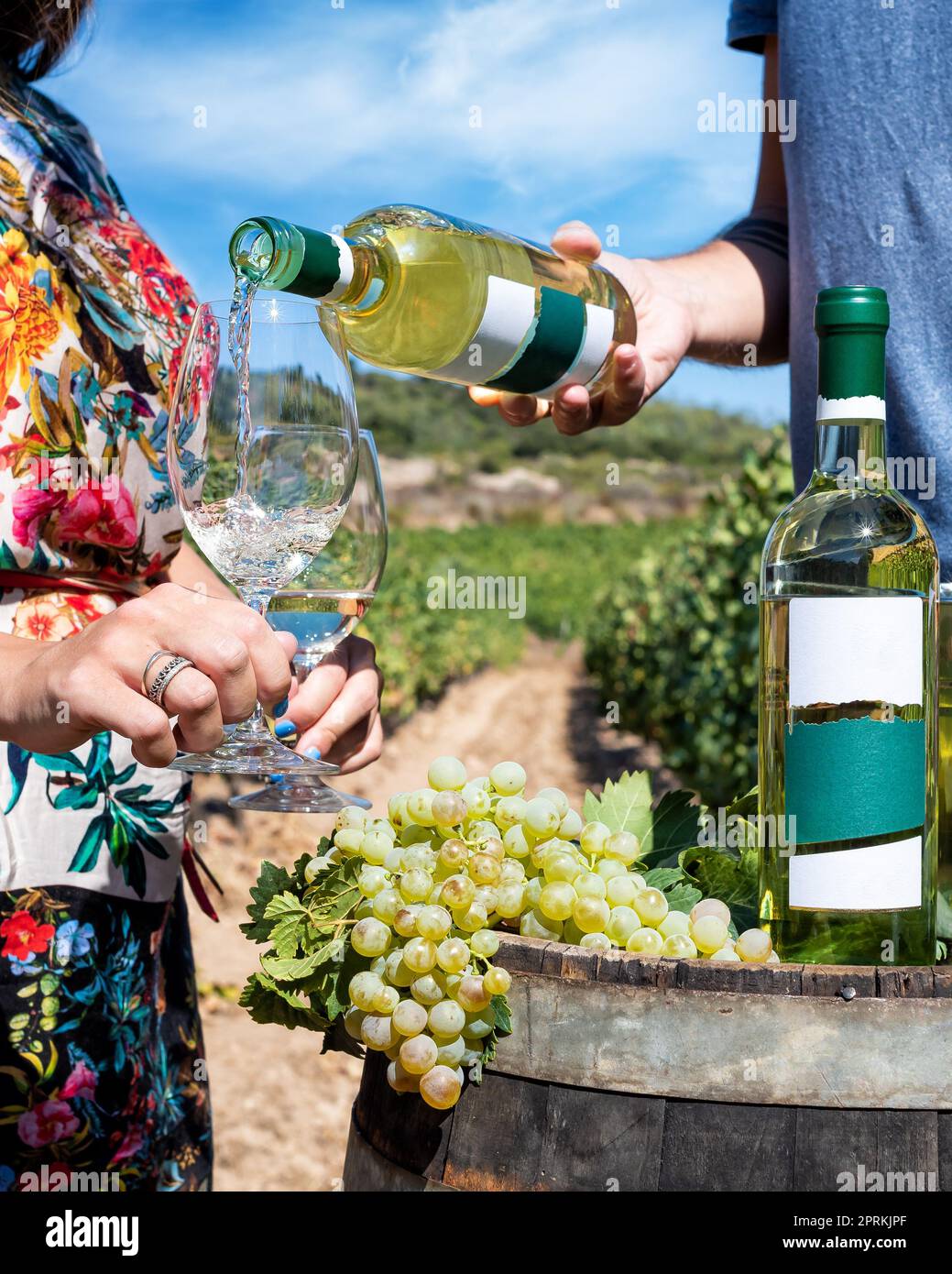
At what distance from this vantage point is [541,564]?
82.4 ft

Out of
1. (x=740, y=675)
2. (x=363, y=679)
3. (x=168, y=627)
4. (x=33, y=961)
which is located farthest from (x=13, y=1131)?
(x=740, y=675)

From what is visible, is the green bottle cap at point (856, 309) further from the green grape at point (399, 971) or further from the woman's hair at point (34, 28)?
the woman's hair at point (34, 28)

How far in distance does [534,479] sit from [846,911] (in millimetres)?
56834

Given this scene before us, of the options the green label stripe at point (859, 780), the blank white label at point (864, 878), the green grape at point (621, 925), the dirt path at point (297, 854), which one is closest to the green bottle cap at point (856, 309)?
the green label stripe at point (859, 780)

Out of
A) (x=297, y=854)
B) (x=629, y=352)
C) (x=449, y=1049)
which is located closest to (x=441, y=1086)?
(x=449, y=1049)

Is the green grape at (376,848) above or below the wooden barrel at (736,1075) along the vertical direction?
above

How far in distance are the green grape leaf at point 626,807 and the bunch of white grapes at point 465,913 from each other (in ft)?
0.50

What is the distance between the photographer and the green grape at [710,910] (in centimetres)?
110

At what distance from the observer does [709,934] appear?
1.05 meters

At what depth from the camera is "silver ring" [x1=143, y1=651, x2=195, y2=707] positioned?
3.58 feet

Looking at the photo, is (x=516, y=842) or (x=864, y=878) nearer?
(x=864, y=878)

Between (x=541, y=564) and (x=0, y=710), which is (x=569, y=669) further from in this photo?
(x=0, y=710)

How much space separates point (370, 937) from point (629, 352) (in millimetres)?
944

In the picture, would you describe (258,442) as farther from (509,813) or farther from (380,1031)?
(380,1031)
